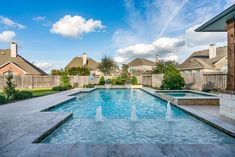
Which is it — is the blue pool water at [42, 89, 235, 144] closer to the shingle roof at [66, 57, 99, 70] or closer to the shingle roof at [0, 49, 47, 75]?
the shingle roof at [0, 49, 47, 75]

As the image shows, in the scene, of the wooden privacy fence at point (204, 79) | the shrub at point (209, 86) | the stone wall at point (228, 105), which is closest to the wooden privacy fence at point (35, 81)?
the wooden privacy fence at point (204, 79)

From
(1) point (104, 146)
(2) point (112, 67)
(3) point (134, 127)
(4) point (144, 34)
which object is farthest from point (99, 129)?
(2) point (112, 67)

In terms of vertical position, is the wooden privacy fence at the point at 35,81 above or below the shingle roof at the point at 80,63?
below

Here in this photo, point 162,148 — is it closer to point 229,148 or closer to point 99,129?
point 229,148

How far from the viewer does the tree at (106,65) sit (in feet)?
149

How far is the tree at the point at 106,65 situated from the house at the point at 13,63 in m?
17.4

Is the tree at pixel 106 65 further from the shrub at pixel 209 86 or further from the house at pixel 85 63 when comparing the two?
the shrub at pixel 209 86

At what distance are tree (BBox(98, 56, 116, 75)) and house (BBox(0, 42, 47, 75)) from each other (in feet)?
57.1

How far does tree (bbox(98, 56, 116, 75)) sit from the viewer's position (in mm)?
45531

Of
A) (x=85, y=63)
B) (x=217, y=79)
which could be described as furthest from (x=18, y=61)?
(x=217, y=79)

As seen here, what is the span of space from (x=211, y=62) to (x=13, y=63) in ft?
90.8

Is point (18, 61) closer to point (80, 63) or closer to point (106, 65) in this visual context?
point (106, 65)

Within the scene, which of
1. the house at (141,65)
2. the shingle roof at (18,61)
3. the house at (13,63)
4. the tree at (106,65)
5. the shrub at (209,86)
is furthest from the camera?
the house at (141,65)

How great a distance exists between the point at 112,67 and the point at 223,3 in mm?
35048
